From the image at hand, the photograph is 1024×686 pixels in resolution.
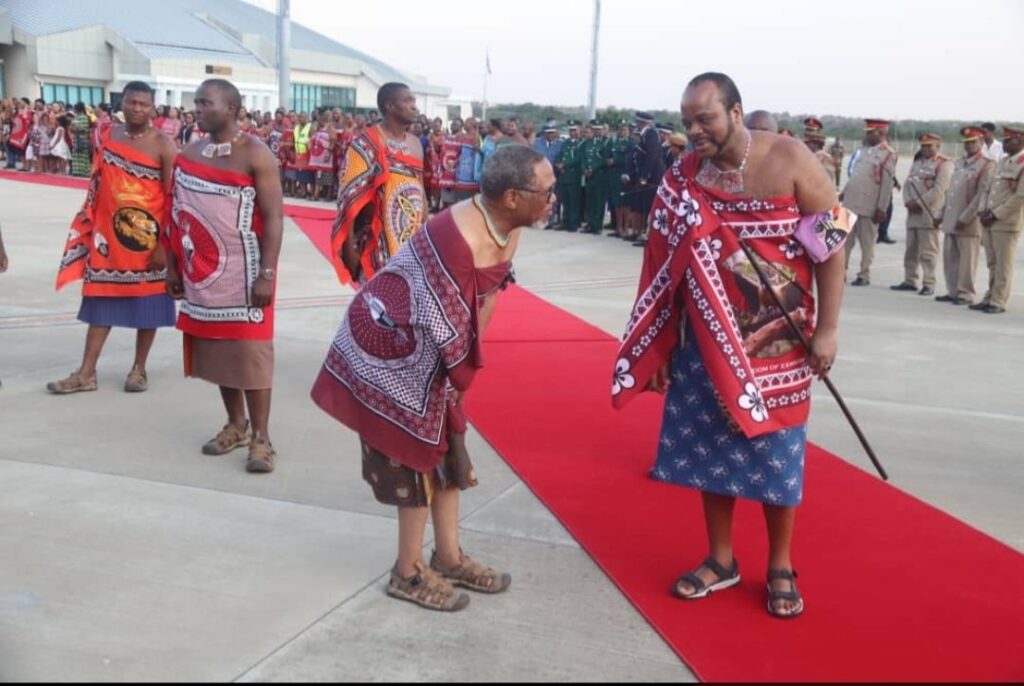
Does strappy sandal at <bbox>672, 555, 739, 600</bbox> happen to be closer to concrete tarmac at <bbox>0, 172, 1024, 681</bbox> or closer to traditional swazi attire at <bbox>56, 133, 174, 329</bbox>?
concrete tarmac at <bbox>0, 172, 1024, 681</bbox>

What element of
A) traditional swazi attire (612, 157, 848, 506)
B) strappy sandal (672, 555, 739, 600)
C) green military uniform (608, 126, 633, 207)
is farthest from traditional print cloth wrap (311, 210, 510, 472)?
green military uniform (608, 126, 633, 207)

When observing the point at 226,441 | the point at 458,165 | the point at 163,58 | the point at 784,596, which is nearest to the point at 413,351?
the point at 784,596

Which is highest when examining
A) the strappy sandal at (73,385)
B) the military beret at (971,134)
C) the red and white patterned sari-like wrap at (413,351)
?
the military beret at (971,134)

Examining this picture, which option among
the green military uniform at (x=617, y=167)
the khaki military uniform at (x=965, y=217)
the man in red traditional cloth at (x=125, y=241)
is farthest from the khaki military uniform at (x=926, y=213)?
the man in red traditional cloth at (x=125, y=241)

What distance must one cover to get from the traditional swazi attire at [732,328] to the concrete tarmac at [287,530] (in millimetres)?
623

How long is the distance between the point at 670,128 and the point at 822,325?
11552 mm

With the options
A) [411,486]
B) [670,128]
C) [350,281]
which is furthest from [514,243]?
[670,128]

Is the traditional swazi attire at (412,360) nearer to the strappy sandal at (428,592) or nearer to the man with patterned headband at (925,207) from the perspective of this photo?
the strappy sandal at (428,592)

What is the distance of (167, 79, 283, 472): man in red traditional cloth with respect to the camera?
480 centimetres

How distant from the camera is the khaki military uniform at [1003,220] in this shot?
971 cm

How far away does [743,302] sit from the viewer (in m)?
3.47

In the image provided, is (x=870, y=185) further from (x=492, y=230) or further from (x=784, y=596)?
(x=492, y=230)

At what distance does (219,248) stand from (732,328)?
2.51 metres

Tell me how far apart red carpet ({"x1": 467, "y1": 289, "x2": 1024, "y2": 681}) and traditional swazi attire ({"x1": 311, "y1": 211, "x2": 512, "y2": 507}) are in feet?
2.93
